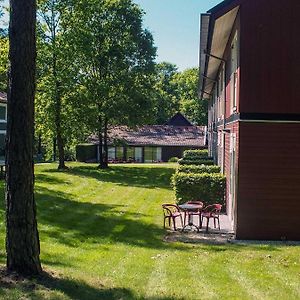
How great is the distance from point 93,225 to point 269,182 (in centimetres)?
520

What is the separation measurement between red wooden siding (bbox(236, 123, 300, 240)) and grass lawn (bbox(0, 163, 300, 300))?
2.51 ft

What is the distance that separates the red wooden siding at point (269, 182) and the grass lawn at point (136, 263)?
2.51 ft

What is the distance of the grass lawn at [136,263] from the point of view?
22.6 ft

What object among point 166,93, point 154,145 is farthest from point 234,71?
point 166,93

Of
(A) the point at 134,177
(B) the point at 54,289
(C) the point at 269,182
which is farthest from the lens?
(A) the point at 134,177

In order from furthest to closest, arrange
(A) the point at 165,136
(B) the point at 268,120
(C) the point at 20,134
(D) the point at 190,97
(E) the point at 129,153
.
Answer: (D) the point at 190,97 → (A) the point at 165,136 → (E) the point at 129,153 → (B) the point at 268,120 → (C) the point at 20,134

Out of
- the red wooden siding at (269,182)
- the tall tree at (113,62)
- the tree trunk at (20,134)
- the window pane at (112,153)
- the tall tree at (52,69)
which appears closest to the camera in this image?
the tree trunk at (20,134)

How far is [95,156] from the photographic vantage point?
55500mm

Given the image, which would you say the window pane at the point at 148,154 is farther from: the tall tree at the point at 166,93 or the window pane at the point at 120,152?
the tall tree at the point at 166,93

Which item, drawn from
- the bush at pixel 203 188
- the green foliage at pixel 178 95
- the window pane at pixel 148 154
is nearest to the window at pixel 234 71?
the bush at pixel 203 188

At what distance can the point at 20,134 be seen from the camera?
682 cm

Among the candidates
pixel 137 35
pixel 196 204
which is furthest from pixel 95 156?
pixel 196 204

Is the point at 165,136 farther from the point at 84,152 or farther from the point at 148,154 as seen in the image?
the point at 84,152

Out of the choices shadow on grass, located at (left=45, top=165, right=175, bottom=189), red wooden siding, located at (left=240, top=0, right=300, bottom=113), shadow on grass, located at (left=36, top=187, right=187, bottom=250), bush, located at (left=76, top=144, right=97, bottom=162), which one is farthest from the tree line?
red wooden siding, located at (left=240, top=0, right=300, bottom=113)
